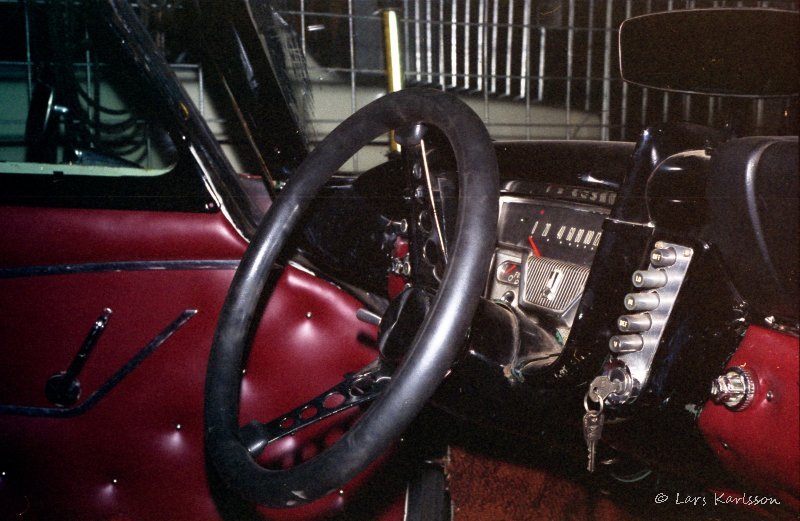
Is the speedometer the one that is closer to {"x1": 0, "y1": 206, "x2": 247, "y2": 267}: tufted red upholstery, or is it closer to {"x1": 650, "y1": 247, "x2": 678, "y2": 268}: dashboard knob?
{"x1": 650, "y1": 247, "x2": 678, "y2": 268}: dashboard knob

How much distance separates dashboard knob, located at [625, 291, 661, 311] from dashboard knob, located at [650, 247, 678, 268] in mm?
33

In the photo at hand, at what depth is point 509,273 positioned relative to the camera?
3.33 ft

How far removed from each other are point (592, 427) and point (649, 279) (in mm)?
177

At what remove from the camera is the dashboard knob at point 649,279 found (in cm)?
69

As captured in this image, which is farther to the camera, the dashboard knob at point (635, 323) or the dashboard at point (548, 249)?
the dashboard at point (548, 249)

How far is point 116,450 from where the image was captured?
103cm

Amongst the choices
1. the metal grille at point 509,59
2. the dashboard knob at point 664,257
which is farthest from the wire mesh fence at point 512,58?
the dashboard knob at point 664,257

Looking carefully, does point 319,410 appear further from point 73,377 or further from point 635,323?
point 73,377

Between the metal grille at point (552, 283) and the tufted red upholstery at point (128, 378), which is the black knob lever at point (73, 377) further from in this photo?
the metal grille at point (552, 283)

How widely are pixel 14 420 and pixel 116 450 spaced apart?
15cm

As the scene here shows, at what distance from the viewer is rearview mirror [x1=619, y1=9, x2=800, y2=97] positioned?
59 centimetres

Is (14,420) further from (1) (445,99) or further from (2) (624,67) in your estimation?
(2) (624,67)

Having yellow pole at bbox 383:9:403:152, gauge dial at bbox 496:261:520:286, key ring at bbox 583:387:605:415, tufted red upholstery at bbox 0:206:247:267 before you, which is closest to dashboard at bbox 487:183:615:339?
gauge dial at bbox 496:261:520:286

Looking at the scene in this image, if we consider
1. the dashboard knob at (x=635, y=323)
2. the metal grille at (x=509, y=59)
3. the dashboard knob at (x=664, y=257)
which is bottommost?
the dashboard knob at (x=635, y=323)
